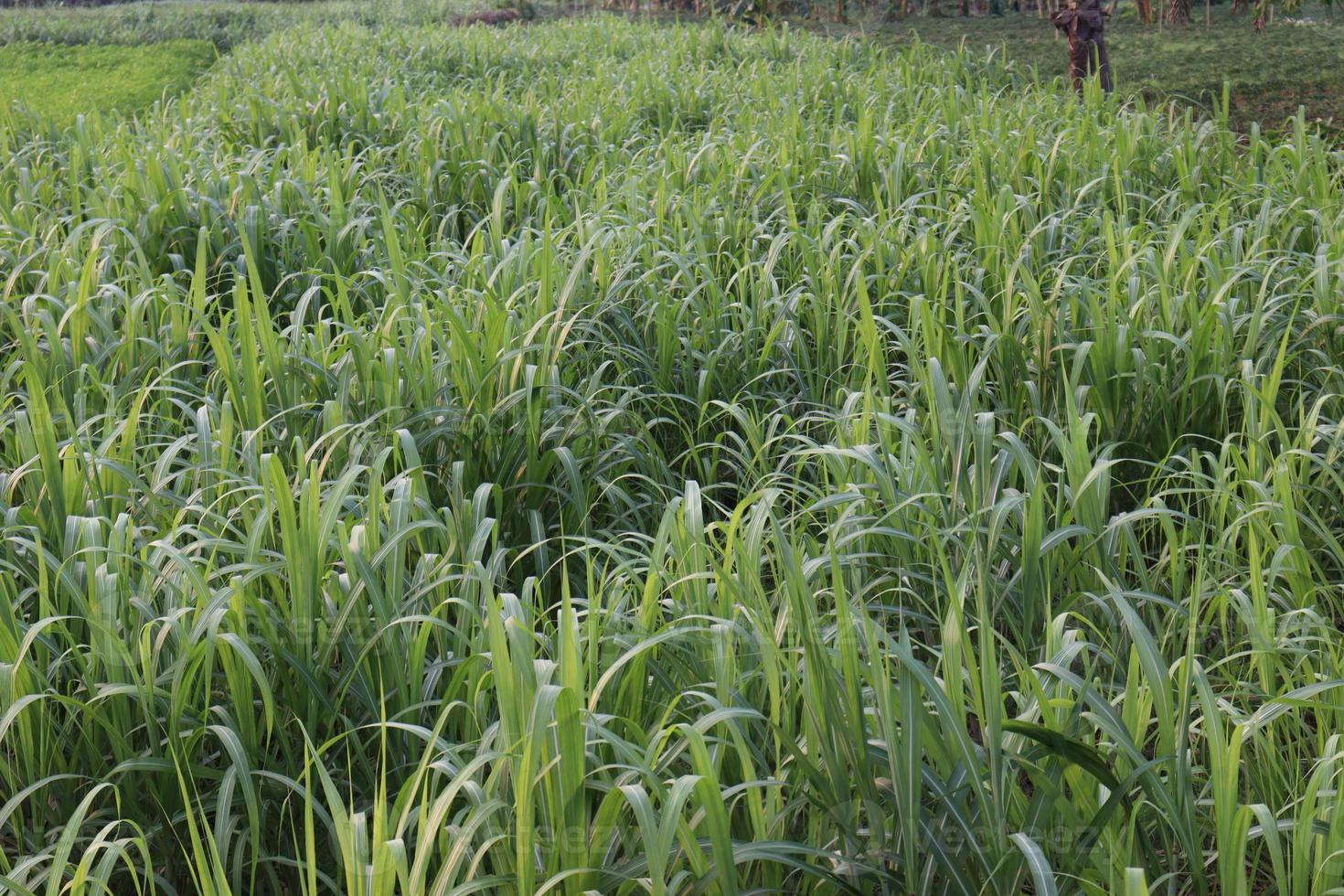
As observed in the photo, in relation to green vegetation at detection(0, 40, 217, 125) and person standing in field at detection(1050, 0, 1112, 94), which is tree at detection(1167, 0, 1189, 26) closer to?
person standing in field at detection(1050, 0, 1112, 94)

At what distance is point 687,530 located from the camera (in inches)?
74.5

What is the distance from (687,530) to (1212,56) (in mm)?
11803

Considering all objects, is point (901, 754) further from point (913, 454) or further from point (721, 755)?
point (913, 454)

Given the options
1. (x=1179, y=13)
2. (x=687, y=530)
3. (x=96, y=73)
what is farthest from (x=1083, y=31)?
(x=96, y=73)

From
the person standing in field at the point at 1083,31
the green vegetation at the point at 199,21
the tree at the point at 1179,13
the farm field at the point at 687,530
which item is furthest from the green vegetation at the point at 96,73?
the tree at the point at 1179,13

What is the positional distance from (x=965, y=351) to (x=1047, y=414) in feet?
0.90

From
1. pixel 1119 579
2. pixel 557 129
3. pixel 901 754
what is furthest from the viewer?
pixel 557 129

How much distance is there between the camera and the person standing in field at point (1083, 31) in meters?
6.85

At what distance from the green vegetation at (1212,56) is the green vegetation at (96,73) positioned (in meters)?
7.25

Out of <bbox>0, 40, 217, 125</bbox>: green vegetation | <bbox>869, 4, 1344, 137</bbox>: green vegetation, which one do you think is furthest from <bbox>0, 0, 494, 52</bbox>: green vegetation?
<bbox>869, 4, 1344, 137</bbox>: green vegetation

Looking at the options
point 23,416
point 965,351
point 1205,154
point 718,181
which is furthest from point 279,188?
point 1205,154

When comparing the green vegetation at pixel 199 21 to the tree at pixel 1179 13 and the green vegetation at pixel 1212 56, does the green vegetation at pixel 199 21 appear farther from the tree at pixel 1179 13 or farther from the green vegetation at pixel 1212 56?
the tree at pixel 1179 13

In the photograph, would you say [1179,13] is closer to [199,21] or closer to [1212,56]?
[1212,56]

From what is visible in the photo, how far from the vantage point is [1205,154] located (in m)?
4.59
